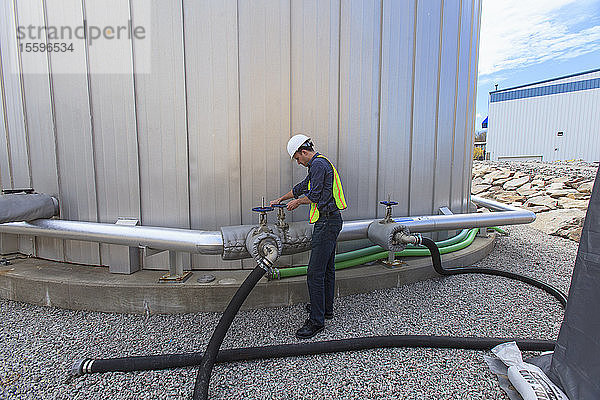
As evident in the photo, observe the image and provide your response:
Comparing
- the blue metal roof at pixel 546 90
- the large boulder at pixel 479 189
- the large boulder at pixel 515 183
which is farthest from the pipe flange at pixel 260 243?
the blue metal roof at pixel 546 90

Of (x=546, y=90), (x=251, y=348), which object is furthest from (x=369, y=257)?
(x=546, y=90)

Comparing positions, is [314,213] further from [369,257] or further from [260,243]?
[369,257]

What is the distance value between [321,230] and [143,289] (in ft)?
6.30

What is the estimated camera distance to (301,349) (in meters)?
2.78

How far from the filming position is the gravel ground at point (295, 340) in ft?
7.91

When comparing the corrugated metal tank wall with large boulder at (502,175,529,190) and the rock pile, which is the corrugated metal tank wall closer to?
the rock pile

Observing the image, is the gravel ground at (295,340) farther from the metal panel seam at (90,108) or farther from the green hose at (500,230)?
the green hose at (500,230)

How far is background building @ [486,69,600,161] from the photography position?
81.1 feet

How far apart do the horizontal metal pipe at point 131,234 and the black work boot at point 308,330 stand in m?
1.05

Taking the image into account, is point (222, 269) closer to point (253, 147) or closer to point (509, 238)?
point (253, 147)

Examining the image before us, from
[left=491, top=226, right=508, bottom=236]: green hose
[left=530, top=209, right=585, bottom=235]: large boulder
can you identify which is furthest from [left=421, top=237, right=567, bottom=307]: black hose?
[left=530, top=209, right=585, bottom=235]: large boulder

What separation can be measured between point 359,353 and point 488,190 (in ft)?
41.8

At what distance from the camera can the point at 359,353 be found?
2840 mm

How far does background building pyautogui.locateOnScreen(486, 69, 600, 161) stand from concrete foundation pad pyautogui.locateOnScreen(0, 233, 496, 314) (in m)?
27.7
